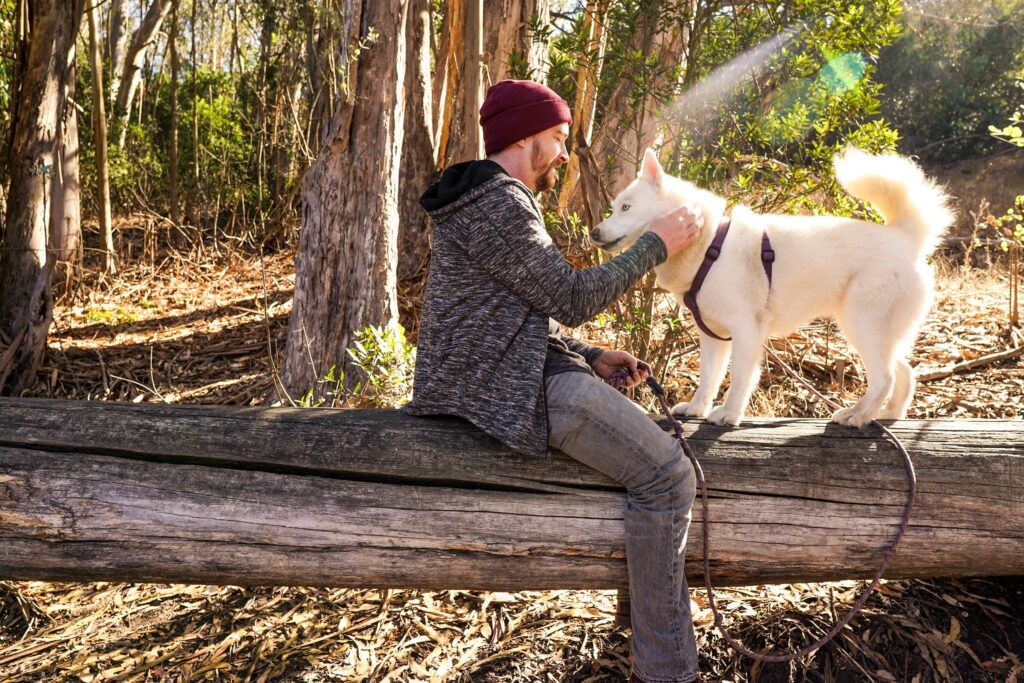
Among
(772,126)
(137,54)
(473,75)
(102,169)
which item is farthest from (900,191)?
(137,54)

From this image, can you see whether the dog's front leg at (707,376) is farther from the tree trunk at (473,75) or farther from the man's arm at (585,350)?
the tree trunk at (473,75)

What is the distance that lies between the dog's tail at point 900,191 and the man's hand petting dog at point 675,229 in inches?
33.2

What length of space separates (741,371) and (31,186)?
5547 mm

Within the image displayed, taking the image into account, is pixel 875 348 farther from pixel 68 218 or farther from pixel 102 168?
pixel 102 168

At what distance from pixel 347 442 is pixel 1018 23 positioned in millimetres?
16220

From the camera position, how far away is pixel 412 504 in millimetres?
2939

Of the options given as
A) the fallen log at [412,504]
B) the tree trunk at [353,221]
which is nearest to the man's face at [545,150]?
the fallen log at [412,504]

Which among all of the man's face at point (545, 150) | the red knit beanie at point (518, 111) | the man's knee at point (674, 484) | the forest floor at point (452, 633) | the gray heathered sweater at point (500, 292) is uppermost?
the red knit beanie at point (518, 111)

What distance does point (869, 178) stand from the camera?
10.8ft

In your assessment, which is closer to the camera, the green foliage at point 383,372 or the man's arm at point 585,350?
the man's arm at point 585,350

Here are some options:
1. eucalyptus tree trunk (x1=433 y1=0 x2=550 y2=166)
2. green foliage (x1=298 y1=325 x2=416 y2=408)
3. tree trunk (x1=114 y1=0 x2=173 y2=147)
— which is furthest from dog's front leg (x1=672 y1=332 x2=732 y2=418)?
tree trunk (x1=114 y1=0 x2=173 y2=147)

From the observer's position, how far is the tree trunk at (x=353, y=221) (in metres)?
5.29

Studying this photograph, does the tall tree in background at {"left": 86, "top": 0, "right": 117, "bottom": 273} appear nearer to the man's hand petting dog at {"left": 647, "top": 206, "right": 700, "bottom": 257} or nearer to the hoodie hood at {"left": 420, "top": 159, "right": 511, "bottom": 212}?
the hoodie hood at {"left": 420, "top": 159, "right": 511, "bottom": 212}

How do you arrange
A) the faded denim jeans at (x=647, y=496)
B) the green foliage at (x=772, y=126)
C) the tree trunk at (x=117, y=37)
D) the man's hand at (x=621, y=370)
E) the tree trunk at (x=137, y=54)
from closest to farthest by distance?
the faded denim jeans at (x=647, y=496) < the man's hand at (x=621, y=370) < the green foliage at (x=772, y=126) < the tree trunk at (x=137, y=54) < the tree trunk at (x=117, y=37)
